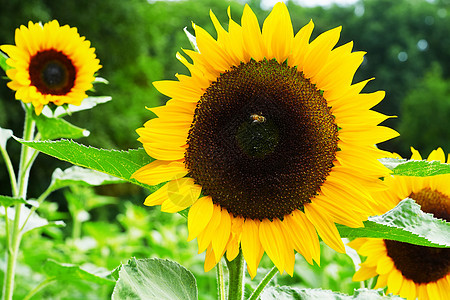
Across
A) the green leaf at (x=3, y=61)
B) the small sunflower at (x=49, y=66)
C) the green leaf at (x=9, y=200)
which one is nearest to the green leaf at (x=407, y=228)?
the green leaf at (x=9, y=200)

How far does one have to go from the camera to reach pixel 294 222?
82 centimetres

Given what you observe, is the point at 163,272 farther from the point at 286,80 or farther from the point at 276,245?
the point at 286,80

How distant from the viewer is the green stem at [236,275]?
0.85 meters

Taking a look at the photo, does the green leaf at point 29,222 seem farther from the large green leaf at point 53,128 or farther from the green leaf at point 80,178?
the large green leaf at point 53,128

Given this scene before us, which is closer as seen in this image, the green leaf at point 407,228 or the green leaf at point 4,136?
the green leaf at point 407,228

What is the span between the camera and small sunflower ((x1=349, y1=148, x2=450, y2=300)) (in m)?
1.05

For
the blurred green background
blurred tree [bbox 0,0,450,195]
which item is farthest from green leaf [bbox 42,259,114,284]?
blurred tree [bbox 0,0,450,195]

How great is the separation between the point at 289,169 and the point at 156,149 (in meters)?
0.21

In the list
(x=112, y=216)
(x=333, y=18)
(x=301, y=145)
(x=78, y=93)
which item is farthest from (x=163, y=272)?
(x=333, y=18)

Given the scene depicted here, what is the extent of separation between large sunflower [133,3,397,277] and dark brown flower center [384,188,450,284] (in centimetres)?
30

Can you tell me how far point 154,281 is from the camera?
2.58 feet

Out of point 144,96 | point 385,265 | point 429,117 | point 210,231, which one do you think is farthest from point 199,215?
point 429,117

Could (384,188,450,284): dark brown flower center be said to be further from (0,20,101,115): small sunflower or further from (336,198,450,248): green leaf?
A: (0,20,101,115): small sunflower

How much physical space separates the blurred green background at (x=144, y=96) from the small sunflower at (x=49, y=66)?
1.40m
